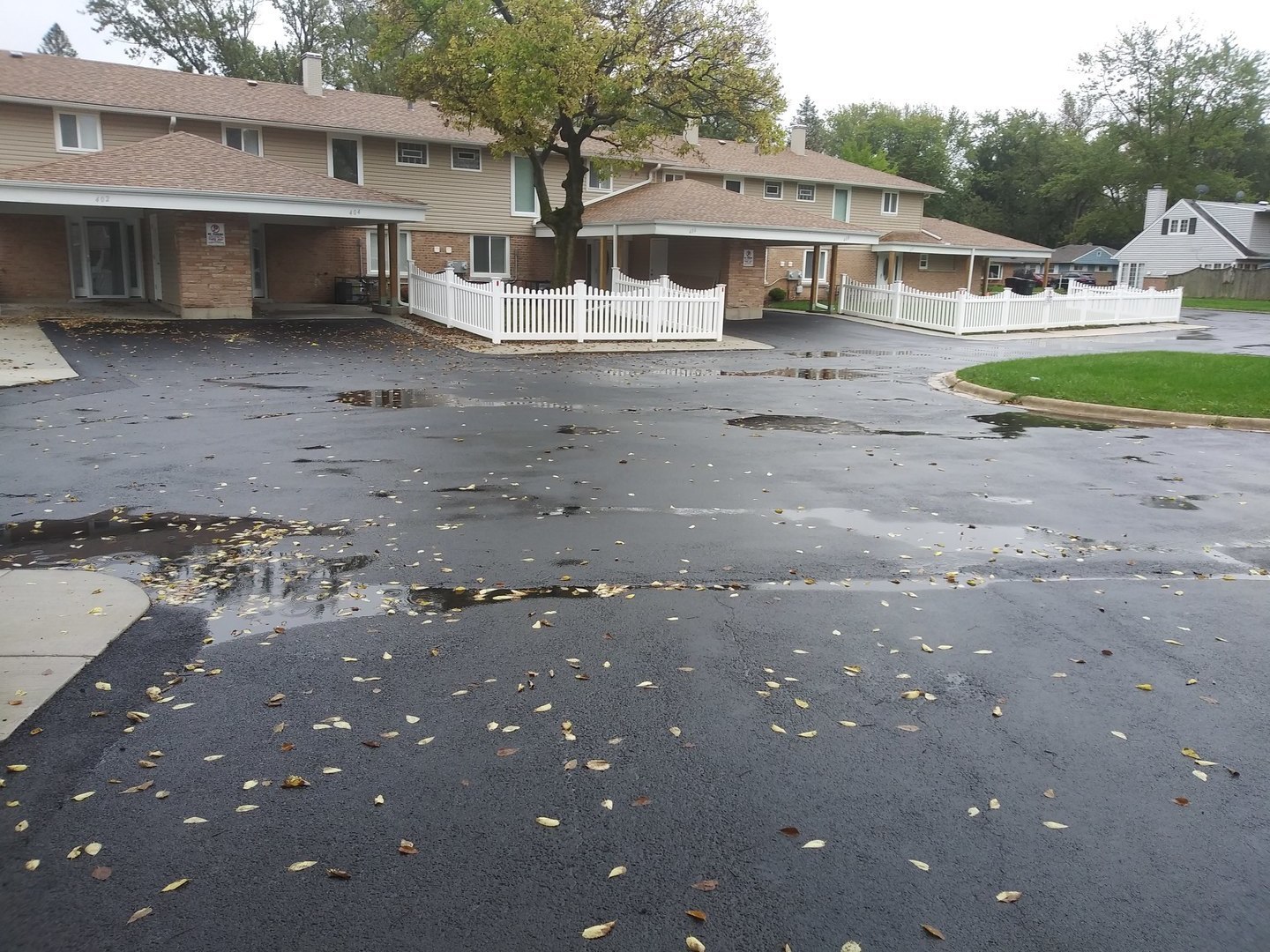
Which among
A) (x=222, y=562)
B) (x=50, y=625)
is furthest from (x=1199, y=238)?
(x=50, y=625)

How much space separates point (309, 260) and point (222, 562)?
2644 centimetres

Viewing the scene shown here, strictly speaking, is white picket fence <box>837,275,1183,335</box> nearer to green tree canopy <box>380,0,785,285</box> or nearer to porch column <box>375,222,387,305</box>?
green tree canopy <box>380,0,785,285</box>

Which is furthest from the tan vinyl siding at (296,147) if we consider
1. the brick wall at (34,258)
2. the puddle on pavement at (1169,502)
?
the puddle on pavement at (1169,502)

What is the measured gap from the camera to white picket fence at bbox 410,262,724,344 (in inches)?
868

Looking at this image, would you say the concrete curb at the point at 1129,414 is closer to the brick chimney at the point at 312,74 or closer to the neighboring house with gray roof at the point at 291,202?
the neighboring house with gray roof at the point at 291,202

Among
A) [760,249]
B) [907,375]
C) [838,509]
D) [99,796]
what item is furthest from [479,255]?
[99,796]

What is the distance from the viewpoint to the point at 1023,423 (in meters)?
13.5

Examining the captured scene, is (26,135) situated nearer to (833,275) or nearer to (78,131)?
(78,131)

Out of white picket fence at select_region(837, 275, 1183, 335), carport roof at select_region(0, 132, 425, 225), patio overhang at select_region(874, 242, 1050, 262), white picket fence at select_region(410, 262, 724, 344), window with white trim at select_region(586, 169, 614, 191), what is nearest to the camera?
carport roof at select_region(0, 132, 425, 225)

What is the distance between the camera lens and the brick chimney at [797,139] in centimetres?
4231

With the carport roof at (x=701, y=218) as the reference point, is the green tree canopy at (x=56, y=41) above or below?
above

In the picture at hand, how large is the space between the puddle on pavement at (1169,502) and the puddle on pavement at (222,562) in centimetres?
682

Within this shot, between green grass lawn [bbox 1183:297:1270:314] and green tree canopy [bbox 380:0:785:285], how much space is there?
28.7 m

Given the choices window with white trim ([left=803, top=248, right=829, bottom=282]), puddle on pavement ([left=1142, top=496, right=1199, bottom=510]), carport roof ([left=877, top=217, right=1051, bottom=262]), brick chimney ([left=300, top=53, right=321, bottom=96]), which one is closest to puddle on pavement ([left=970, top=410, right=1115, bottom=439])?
puddle on pavement ([left=1142, top=496, right=1199, bottom=510])
